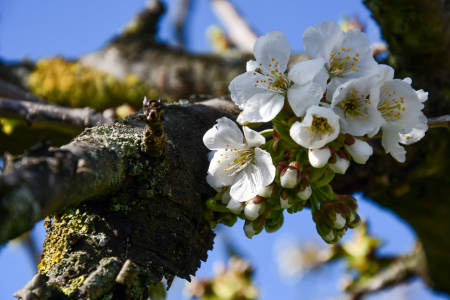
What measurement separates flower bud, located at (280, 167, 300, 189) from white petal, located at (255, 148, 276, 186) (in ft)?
0.13

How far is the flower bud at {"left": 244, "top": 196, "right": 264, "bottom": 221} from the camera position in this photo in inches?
50.3

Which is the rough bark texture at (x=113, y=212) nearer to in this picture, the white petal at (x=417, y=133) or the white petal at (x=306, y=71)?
the white petal at (x=306, y=71)

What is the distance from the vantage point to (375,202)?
9.31 feet

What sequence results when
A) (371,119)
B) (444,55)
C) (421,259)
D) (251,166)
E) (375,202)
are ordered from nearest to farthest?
1. (371,119)
2. (251,166)
3. (444,55)
4. (375,202)
5. (421,259)

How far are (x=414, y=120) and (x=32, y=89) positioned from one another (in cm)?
350

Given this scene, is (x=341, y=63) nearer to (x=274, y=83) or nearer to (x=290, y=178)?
(x=274, y=83)

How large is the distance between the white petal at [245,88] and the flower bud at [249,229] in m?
0.44

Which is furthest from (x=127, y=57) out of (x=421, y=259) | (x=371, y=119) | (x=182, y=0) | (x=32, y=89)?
(x=421, y=259)

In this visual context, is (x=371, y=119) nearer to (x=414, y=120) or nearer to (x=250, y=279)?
(x=414, y=120)

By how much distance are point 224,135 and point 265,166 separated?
185mm

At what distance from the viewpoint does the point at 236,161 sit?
1322 mm

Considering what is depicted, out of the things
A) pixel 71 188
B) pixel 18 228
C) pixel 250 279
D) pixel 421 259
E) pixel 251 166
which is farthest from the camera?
pixel 421 259

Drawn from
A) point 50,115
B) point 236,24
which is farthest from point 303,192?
point 236,24

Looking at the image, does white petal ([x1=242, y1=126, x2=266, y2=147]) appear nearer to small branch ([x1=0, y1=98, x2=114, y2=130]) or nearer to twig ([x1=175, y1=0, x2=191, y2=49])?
small branch ([x1=0, y1=98, x2=114, y2=130])
